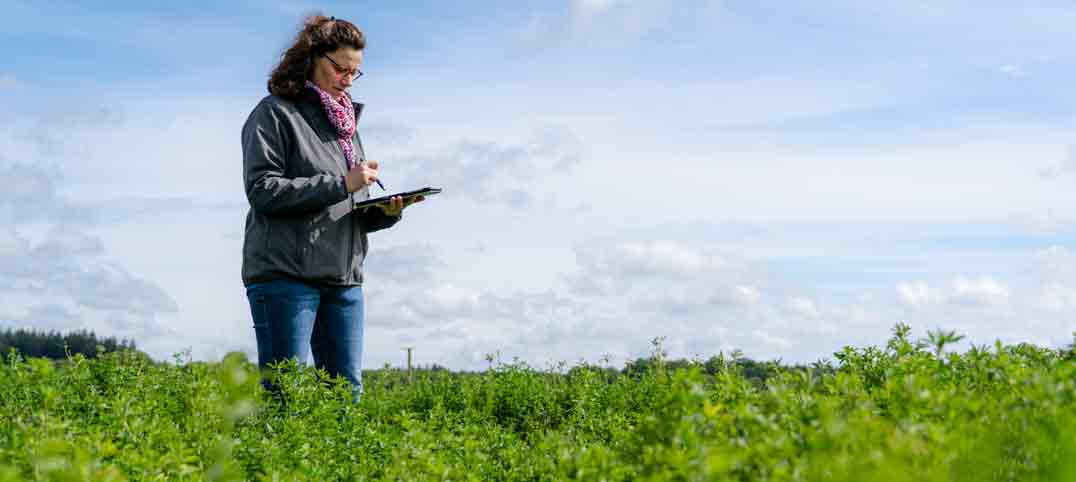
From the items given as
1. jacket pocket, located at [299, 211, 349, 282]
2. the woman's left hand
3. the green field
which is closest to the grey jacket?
jacket pocket, located at [299, 211, 349, 282]

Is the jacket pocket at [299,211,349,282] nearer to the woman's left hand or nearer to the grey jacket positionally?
the grey jacket

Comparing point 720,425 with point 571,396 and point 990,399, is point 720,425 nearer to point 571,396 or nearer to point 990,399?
point 990,399

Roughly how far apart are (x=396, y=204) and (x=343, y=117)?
760mm

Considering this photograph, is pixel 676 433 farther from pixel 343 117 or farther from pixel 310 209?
pixel 343 117

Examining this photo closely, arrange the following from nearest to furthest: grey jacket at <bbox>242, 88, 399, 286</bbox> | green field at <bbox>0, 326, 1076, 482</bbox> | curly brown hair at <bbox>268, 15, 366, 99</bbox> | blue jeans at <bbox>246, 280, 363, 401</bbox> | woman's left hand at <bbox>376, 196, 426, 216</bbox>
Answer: green field at <bbox>0, 326, 1076, 482</bbox>
grey jacket at <bbox>242, 88, 399, 286</bbox>
blue jeans at <bbox>246, 280, 363, 401</bbox>
woman's left hand at <bbox>376, 196, 426, 216</bbox>
curly brown hair at <bbox>268, 15, 366, 99</bbox>

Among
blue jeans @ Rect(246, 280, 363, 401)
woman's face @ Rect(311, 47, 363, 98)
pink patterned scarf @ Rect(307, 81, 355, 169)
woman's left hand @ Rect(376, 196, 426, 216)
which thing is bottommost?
blue jeans @ Rect(246, 280, 363, 401)

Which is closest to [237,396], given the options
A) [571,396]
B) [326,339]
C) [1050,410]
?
[1050,410]

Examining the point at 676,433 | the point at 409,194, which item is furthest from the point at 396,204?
the point at 676,433

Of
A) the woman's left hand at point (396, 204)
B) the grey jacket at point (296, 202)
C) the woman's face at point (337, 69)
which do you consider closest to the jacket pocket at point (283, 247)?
the grey jacket at point (296, 202)

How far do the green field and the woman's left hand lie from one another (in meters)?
1.08

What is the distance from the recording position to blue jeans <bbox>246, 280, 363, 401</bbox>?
593cm

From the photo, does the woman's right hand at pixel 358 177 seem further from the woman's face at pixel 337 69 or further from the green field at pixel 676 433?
the green field at pixel 676 433

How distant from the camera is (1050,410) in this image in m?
3.14

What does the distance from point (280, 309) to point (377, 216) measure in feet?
3.06
